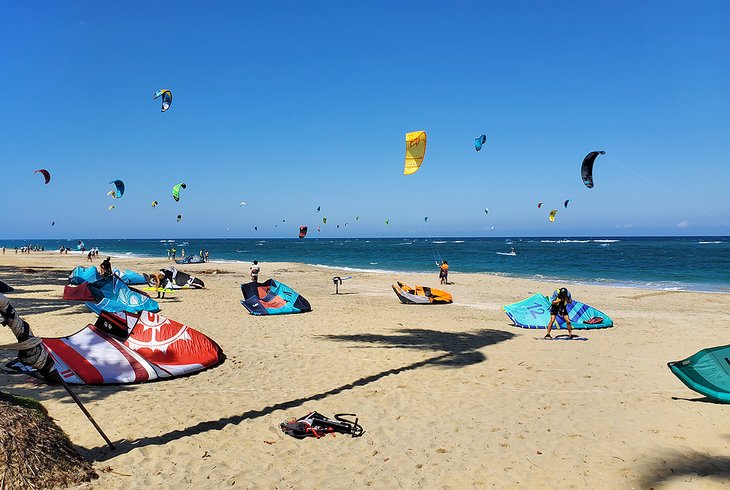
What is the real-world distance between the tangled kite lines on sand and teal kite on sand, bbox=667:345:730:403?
8420 millimetres

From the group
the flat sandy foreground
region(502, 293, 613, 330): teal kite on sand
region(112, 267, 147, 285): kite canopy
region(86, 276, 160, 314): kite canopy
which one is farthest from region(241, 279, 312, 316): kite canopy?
region(112, 267, 147, 285): kite canopy

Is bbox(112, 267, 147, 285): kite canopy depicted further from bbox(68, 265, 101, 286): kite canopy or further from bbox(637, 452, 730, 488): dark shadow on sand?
bbox(637, 452, 730, 488): dark shadow on sand

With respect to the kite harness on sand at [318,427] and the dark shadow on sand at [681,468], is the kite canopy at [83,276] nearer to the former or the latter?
the kite harness on sand at [318,427]

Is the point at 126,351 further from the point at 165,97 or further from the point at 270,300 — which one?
the point at 165,97

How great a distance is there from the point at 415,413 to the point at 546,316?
8.40m

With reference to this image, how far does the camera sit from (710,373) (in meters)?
7.36

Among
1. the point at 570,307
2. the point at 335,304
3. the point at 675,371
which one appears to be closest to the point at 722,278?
the point at 570,307

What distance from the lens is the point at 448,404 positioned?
7.48 metres

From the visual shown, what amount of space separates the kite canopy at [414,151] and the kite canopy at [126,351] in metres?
5.76

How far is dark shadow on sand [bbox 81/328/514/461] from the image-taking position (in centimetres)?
577

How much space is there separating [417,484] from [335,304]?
14.3 meters

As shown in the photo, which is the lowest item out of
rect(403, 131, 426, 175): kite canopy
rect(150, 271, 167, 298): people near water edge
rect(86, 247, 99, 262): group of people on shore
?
rect(86, 247, 99, 262): group of people on shore

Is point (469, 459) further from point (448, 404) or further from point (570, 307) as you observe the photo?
point (570, 307)

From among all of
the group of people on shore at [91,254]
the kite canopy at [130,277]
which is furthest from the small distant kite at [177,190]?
the group of people on shore at [91,254]
